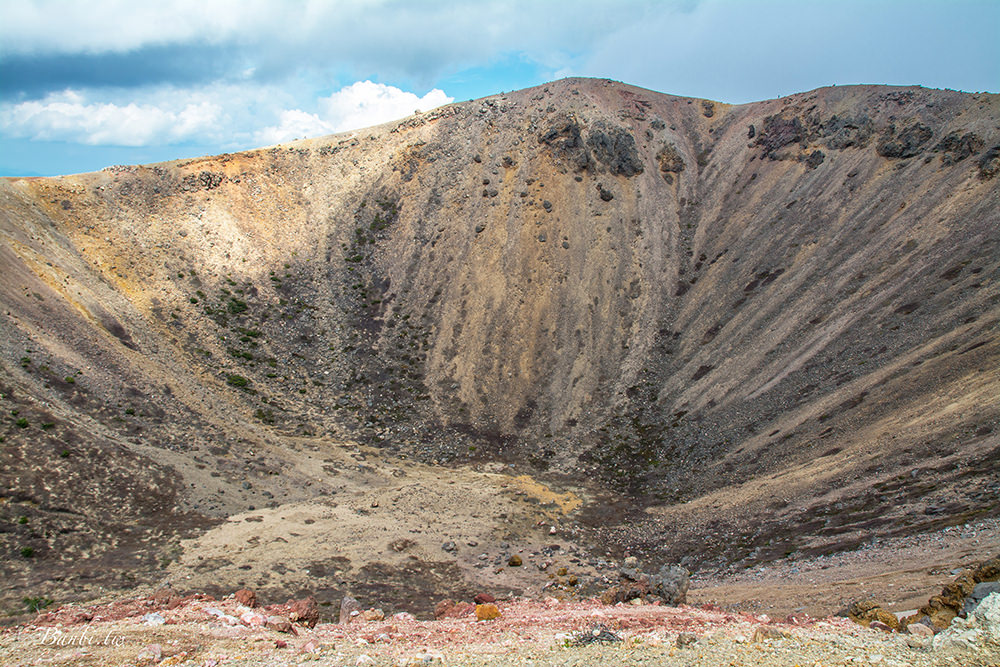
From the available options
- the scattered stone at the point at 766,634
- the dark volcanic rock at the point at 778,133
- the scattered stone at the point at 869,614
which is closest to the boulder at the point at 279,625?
the scattered stone at the point at 766,634

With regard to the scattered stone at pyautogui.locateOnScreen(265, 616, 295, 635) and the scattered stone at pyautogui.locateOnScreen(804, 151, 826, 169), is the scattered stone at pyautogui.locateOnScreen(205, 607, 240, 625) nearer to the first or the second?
the scattered stone at pyautogui.locateOnScreen(265, 616, 295, 635)

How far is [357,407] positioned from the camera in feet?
147

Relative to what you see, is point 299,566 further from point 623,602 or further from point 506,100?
point 506,100

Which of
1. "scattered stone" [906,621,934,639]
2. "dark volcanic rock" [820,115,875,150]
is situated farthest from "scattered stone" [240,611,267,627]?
"dark volcanic rock" [820,115,875,150]

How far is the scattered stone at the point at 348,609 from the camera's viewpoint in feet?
66.6

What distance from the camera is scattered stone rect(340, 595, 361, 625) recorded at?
20.3m

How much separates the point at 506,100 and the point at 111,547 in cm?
5786

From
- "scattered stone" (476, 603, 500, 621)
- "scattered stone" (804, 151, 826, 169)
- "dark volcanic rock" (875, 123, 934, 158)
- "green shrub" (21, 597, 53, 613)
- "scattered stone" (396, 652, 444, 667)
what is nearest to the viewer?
"scattered stone" (396, 652, 444, 667)

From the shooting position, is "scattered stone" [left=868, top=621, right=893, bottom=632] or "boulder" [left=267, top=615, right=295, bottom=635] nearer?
"scattered stone" [left=868, top=621, right=893, bottom=632]

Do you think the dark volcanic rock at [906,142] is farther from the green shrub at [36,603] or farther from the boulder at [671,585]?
the green shrub at [36,603]

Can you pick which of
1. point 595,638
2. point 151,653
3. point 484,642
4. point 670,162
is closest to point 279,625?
point 151,653

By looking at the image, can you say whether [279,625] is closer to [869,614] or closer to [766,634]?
[766,634]

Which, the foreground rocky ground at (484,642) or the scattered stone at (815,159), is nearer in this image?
the foreground rocky ground at (484,642)

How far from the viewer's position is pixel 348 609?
2173cm
